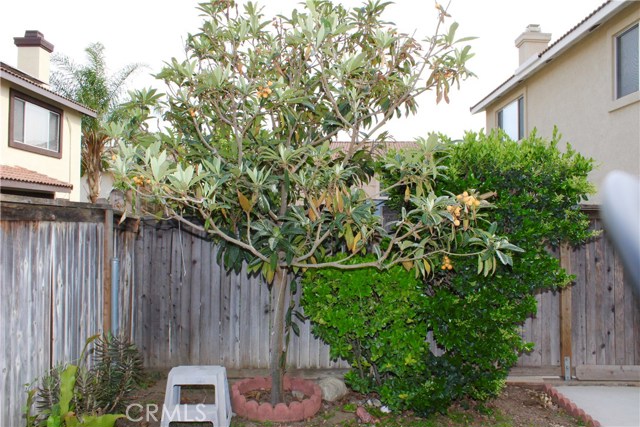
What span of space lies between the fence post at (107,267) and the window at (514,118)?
10524 mm

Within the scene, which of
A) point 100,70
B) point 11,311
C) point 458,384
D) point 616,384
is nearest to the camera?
point 11,311

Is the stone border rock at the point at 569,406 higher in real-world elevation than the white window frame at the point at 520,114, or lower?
lower

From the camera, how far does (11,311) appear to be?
3.82 metres

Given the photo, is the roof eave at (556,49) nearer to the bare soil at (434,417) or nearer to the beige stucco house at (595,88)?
the beige stucco house at (595,88)

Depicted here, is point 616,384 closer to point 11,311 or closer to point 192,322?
point 192,322

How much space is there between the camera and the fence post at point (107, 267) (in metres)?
5.33

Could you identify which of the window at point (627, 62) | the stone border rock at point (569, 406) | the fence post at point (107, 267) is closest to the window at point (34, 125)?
the fence post at point (107, 267)

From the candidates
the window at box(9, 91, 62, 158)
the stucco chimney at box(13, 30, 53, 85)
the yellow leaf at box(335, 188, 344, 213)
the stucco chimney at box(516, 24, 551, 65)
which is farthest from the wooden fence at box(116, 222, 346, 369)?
the stucco chimney at box(13, 30, 53, 85)

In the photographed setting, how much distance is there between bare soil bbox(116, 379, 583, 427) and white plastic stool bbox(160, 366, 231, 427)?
1.06 ft

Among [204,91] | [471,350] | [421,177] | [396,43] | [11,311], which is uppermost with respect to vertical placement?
[396,43]

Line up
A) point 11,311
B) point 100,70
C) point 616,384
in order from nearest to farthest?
point 11,311 < point 616,384 < point 100,70

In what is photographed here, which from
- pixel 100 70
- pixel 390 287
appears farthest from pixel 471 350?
pixel 100 70

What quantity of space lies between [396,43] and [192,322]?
12.9 ft

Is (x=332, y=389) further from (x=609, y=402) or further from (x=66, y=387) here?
(x=609, y=402)
